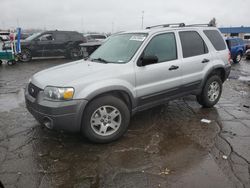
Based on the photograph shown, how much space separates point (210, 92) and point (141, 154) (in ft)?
9.31

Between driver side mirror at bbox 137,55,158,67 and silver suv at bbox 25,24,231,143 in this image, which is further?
driver side mirror at bbox 137,55,158,67

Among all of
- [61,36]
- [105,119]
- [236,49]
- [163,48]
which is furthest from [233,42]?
[105,119]

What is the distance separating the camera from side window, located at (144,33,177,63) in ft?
14.5

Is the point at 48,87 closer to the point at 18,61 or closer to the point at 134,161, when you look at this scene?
the point at 134,161

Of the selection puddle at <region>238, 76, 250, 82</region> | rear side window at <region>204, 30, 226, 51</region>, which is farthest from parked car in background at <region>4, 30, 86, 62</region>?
rear side window at <region>204, 30, 226, 51</region>

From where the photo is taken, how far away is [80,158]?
3.55m

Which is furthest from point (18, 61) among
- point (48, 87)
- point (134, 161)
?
point (134, 161)

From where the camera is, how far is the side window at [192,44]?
496cm

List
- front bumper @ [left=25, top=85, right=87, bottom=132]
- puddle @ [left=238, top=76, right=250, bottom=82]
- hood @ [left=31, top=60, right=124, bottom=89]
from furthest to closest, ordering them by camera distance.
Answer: puddle @ [left=238, top=76, right=250, bottom=82] → hood @ [left=31, top=60, right=124, bottom=89] → front bumper @ [left=25, top=85, right=87, bottom=132]

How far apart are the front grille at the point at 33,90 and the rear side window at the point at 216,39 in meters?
3.89

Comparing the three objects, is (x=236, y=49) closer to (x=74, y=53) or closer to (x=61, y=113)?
(x=74, y=53)

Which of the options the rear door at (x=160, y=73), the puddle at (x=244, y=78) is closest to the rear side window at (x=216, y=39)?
the rear door at (x=160, y=73)

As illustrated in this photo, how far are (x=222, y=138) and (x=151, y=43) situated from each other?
83.0 inches

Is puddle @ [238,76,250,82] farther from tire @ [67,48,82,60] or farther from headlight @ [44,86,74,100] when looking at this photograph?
tire @ [67,48,82,60]
